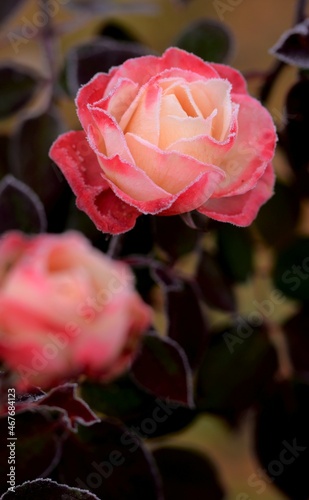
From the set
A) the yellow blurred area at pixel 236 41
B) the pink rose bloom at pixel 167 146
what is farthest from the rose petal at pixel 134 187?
the yellow blurred area at pixel 236 41

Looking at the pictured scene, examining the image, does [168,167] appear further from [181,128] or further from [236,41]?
[236,41]

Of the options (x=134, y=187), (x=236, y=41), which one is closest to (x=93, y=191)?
(x=134, y=187)

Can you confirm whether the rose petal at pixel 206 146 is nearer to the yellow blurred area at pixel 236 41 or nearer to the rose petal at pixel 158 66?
the rose petal at pixel 158 66

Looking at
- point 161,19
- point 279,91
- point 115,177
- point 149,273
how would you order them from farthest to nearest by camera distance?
point 161,19 < point 279,91 < point 149,273 < point 115,177

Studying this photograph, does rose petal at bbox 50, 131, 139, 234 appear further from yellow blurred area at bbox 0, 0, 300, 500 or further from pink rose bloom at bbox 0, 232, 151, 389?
yellow blurred area at bbox 0, 0, 300, 500

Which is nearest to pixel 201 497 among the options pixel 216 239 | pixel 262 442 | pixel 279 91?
pixel 262 442

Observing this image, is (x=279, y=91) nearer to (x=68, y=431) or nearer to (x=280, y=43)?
(x=280, y=43)

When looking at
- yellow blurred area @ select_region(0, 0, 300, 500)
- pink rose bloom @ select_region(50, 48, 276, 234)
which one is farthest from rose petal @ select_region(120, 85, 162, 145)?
yellow blurred area @ select_region(0, 0, 300, 500)
